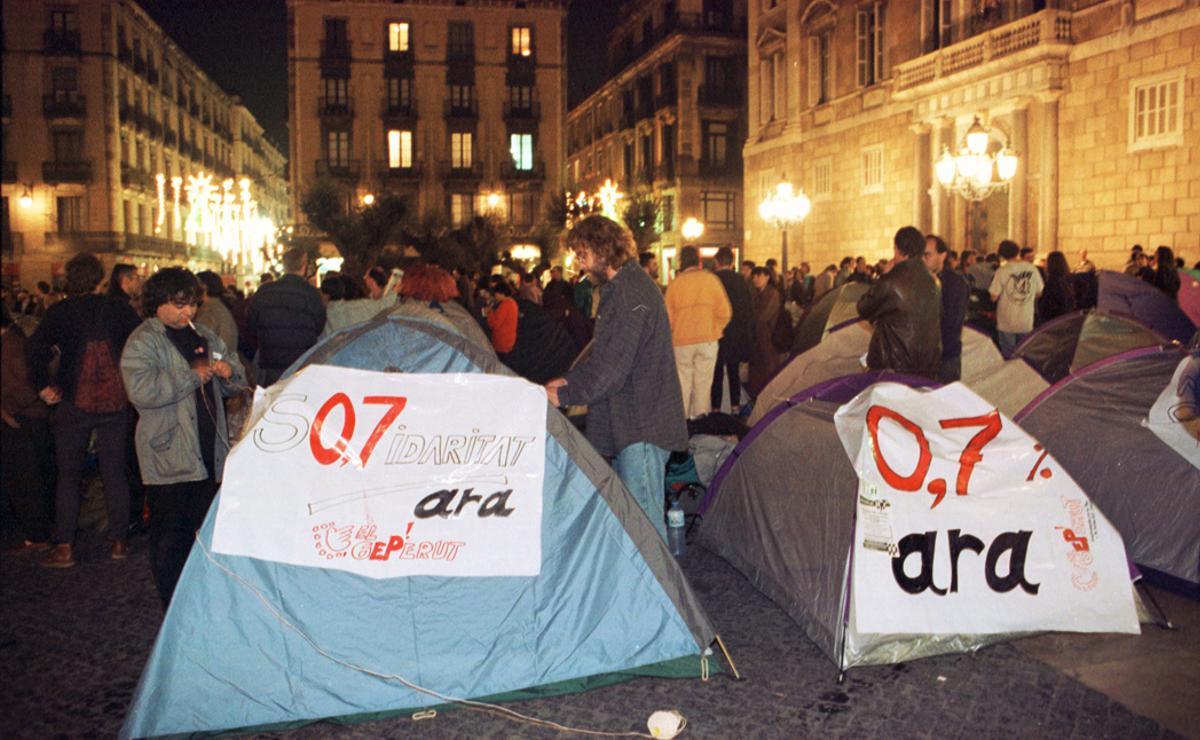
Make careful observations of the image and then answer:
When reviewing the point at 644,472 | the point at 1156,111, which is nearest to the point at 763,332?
the point at 644,472

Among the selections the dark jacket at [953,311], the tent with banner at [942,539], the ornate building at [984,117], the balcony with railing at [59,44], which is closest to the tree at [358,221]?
the ornate building at [984,117]

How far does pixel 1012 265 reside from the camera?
11.7 meters

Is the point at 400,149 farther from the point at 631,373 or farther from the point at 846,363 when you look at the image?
the point at 631,373

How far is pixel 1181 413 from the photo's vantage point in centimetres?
534

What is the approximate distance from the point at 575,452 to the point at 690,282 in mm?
5764

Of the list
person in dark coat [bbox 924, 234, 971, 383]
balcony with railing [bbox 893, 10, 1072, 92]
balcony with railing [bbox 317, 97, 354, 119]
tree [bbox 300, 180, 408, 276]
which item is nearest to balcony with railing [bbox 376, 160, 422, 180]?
balcony with railing [bbox 317, 97, 354, 119]

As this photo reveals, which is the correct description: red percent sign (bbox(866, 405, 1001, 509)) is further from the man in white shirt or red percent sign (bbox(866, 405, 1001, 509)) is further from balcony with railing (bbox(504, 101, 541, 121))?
balcony with railing (bbox(504, 101, 541, 121))

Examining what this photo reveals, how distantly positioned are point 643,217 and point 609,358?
3819cm

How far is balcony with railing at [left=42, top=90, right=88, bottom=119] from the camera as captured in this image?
148ft

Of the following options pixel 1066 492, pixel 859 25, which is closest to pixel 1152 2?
pixel 859 25

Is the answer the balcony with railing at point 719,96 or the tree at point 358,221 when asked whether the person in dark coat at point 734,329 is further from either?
the balcony with railing at point 719,96

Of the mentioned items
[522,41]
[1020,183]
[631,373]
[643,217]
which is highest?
[522,41]

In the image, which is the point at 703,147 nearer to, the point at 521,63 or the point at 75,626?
the point at 521,63

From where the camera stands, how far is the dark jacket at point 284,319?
8.12 m
